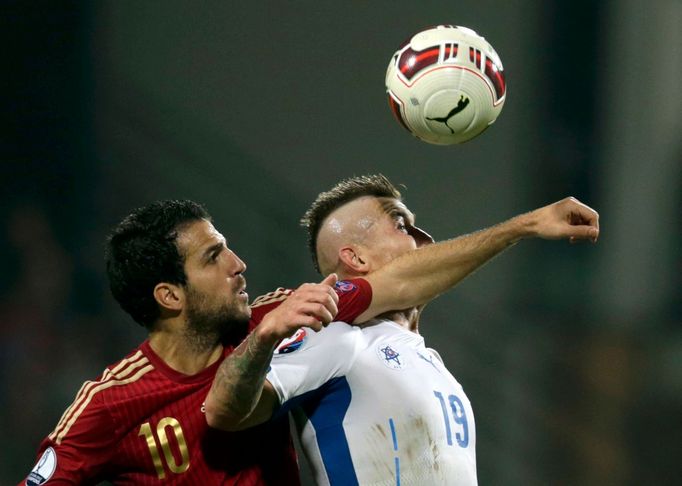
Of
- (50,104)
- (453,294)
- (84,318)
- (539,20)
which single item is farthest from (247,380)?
(539,20)

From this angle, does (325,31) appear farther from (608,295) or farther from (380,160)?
(608,295)

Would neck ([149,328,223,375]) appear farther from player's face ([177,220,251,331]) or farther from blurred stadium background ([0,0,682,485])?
blurred stadium background ([0,0,682,485])

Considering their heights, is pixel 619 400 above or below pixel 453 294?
below

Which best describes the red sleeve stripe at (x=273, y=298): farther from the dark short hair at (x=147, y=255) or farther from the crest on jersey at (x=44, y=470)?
the crest on jersey at (x=44, y=470)

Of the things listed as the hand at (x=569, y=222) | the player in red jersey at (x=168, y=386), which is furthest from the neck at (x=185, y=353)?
the hand at (x=569, y=222)

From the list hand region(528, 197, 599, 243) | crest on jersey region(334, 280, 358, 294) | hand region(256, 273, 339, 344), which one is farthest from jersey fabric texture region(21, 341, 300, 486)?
hand region(528, 197, 599, 243)

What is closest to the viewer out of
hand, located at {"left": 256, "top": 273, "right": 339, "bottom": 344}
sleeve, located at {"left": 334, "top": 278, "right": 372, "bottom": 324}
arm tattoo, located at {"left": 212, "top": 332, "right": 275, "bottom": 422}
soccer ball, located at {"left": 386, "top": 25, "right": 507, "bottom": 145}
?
hand, located at {"left": 256, "top": 273, "right": 339, "bottom": 344}

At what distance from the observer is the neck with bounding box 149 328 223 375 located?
322cm

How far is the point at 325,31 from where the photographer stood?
7992mm

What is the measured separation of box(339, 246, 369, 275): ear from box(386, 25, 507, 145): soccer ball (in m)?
0.50

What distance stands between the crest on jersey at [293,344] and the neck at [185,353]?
44 centimetres

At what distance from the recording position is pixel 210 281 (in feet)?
10.8

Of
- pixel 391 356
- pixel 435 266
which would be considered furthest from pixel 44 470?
pixel 435 266

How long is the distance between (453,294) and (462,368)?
0.64m
